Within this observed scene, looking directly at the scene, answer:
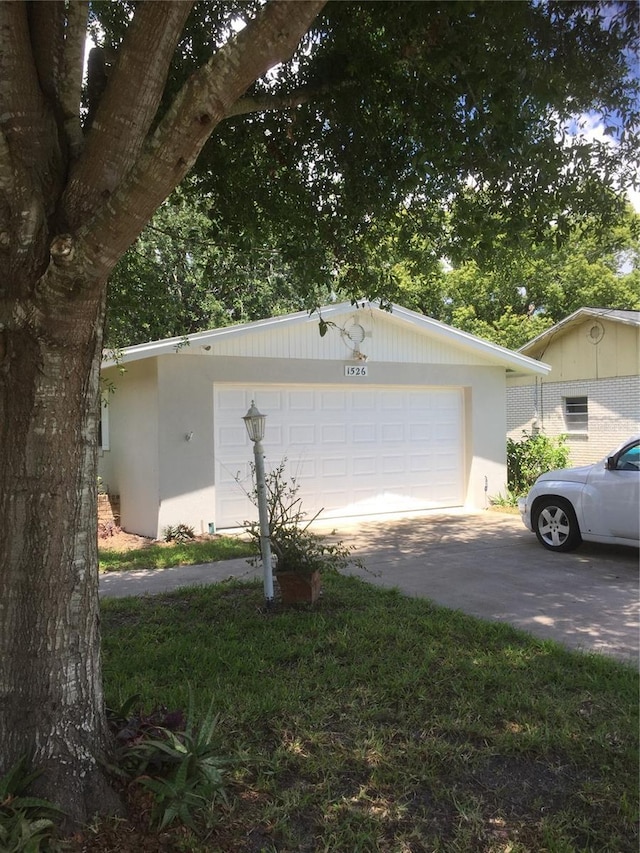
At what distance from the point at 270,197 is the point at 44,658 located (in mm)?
3959

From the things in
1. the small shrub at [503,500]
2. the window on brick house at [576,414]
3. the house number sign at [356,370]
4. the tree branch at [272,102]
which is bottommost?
the small shrub at [503,500]

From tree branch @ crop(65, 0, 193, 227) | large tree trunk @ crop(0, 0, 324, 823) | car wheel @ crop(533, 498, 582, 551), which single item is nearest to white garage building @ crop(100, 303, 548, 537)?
car wheel @ crop(533, 498, 582, 551)

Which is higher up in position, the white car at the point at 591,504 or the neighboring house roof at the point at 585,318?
the neighboring house roof at the point at 585,318

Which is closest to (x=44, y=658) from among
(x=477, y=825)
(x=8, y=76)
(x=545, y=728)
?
(x=477, y=825)

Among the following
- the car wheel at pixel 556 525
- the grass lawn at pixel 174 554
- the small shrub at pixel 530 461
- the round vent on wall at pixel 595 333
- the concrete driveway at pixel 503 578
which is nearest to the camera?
the concrete driveway at pixel 503 578

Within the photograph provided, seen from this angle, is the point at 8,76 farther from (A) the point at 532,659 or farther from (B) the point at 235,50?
(A) the point at 532,659

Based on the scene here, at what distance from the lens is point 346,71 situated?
4.28 meters

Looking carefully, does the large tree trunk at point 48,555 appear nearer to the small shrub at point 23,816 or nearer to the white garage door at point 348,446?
the small shrub at point 23,816

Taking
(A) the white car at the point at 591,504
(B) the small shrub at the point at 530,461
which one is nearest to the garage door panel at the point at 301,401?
(A) the white car at the point at 591,504

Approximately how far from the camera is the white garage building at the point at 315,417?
9.81 meters

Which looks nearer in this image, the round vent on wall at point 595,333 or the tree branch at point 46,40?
the tree branch at point 46,40

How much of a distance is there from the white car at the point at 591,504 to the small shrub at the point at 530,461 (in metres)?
5.29

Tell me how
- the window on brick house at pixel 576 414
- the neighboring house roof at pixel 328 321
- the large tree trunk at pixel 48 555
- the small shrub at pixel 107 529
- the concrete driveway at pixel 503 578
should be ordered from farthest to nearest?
the window on brick house at pixel 576 414 → the small shrub at pixel 107 529 → the neighboring house roof at pixel 328 321 → the concrete driveway at pixel 503 578 → the large tree trunk at pixel 48 555

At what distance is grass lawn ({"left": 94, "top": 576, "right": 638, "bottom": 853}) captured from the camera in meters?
2.68
